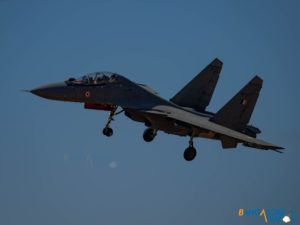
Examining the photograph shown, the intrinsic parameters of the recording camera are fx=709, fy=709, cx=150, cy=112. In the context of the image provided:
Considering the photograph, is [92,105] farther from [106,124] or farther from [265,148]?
[265,148]

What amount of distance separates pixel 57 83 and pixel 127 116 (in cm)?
409

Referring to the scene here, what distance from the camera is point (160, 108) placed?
35781 mm

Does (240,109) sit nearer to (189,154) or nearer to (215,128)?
(215,128)

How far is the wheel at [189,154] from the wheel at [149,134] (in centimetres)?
223

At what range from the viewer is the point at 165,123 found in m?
35.3

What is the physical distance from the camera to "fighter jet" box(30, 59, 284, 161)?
34.4m

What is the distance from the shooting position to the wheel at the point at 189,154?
117ft

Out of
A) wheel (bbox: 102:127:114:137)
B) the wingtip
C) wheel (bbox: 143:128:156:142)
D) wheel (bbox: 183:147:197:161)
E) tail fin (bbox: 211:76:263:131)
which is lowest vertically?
wheel (bbox: 102:127:114:137)

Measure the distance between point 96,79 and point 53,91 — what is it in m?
2.42

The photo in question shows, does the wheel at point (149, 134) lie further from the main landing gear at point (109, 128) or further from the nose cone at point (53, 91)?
the nose cone at point (53, 91)

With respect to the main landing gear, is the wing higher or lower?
higher

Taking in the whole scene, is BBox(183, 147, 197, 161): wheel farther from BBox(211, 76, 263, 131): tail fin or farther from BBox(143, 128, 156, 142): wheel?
BBox(143, 128, 156, 142): wheel

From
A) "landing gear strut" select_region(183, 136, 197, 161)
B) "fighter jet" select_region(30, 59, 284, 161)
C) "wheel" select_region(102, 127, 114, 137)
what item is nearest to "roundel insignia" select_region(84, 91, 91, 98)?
"fighter jet" select_region(30, 59, 284, 161)

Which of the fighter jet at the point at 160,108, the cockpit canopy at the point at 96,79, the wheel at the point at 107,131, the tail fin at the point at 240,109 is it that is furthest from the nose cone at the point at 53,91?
the tail fin at the point at 240,109
